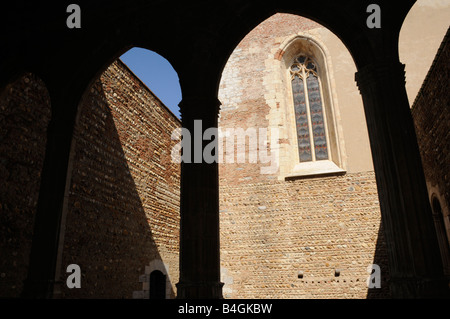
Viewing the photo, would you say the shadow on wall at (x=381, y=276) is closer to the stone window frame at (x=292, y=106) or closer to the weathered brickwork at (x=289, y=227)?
the weathered brickwork at (x=289, y=227)

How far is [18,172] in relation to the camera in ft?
17.4

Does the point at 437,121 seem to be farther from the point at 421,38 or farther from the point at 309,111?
the point at 421,38

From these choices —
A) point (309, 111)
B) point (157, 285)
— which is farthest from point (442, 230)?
point (157, 285)

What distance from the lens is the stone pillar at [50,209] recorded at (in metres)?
3.90

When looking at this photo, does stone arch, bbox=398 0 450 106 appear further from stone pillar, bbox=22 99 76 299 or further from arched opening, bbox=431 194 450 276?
stone pillar, bbox=22 99 76 299

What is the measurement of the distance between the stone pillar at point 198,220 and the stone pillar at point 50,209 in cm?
164

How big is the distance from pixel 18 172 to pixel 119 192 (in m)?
2.65

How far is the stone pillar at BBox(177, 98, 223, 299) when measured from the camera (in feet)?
11.1

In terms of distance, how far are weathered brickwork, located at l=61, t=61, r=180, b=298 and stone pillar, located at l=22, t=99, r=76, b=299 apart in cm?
147

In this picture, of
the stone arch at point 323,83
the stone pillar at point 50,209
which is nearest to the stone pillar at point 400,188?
the stone pillar at point 50,209

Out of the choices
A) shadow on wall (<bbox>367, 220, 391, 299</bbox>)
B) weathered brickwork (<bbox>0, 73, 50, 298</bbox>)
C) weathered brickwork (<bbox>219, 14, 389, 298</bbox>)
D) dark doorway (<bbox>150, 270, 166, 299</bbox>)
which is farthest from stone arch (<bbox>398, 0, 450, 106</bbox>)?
weathered brickwork (<bbox>0, 73, 50, 298</bbox>)

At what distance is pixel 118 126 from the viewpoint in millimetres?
8031
